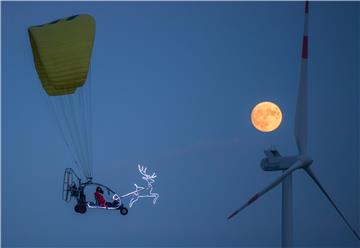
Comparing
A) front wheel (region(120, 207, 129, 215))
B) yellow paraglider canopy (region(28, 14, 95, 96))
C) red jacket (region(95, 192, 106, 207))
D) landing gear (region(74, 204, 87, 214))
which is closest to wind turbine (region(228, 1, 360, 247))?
yellow paraglider canopy (region(28, 14, 95, 96))

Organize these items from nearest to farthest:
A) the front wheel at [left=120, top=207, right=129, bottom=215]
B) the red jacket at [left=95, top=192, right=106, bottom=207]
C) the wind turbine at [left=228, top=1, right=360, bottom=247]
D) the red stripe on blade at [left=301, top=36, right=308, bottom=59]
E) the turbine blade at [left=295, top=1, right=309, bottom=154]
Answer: the red stripe on blade at [left=301, top=36, right=308, bottom=59]
the wind turbine at [left=228, top=1, right=360, bottom=247]
the turbine blade at [left=295, top=1, right=309, bottom=154]
the red jacket at [left=95, top=192, right=106, bottom=207]
the front wheel at [left=120, top=207, right=129, bottom=215]

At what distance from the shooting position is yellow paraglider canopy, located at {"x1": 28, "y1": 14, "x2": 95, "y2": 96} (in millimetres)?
25953

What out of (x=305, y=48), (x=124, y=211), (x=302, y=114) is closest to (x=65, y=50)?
(x=124, y=211)

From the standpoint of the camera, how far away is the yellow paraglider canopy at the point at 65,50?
26.0 m

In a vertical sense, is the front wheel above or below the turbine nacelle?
above

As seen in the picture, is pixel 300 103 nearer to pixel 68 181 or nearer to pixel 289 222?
pixel 289 222

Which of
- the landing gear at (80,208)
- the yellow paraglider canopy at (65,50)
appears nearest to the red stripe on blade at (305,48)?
the yellow paraglider canopy at (65,50)

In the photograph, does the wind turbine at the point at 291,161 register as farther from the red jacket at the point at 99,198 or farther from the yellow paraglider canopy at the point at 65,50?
the red jacket at the point at 99,198

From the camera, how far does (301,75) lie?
23.8m

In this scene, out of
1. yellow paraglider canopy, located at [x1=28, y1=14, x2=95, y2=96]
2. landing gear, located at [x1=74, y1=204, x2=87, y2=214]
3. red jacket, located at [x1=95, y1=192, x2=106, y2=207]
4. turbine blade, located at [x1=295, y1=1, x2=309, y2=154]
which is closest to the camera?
turbine blade, located at [x1=295, y1=1, x2=309, y2=154]

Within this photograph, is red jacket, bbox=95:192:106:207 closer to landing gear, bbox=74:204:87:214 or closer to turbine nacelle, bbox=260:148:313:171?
landing gear, bbox=74:204:87:214

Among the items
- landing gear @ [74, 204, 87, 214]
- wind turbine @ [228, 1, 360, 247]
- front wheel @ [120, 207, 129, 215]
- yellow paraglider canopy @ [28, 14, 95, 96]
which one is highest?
yellow paraglider canopy @ [28, 14, 95, 96]

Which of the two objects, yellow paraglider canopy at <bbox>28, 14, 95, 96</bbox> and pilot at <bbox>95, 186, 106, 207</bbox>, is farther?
pilot at <bbox>95, 186, 106, 207</bbox>

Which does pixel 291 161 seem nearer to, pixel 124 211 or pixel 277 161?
pixel 277 161
